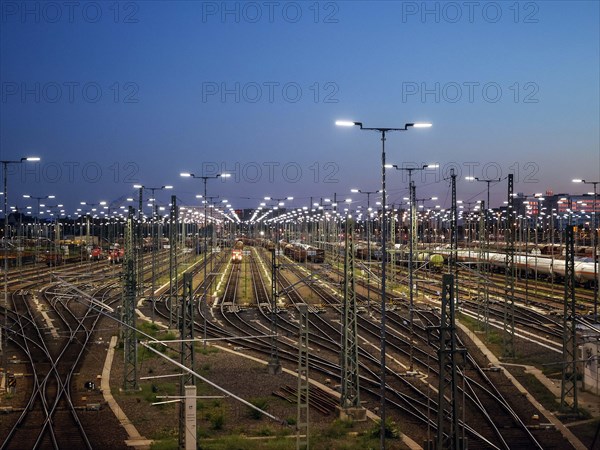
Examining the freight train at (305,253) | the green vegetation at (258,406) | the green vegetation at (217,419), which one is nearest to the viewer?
the green vegetation at (217,419)

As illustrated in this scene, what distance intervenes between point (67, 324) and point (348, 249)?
21.6m

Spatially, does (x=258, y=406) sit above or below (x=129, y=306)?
below

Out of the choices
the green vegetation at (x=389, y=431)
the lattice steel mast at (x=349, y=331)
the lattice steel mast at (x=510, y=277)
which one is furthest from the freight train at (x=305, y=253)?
the green vegetation at (x=389, y=431)

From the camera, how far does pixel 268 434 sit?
56.9ft

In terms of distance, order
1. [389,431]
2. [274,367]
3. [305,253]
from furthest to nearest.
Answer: [305,253] → [274,367] → [389,431]

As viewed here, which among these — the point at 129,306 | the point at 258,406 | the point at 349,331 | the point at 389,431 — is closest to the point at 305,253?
the point at 129,306

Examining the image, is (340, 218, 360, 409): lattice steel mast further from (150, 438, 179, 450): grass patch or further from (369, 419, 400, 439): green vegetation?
(150, 438, 179, 450): grass patch

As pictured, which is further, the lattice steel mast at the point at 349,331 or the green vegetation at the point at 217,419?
the green vegetation at the point at 217,419

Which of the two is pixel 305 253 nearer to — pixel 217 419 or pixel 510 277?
pixel 510 277

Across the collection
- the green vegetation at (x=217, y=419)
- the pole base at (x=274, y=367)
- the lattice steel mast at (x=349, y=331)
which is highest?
the lattice steel mast at (x=349, y=331)

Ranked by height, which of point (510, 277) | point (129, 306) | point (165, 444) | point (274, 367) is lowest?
point (165, 444)

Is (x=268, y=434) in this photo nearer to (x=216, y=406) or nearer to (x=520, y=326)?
(x=216, y=406)

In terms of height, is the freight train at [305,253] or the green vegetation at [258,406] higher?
the freight train at [305,253]

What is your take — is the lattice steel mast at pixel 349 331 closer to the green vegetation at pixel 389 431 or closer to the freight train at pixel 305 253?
the green vegetation at pixel 389 431
